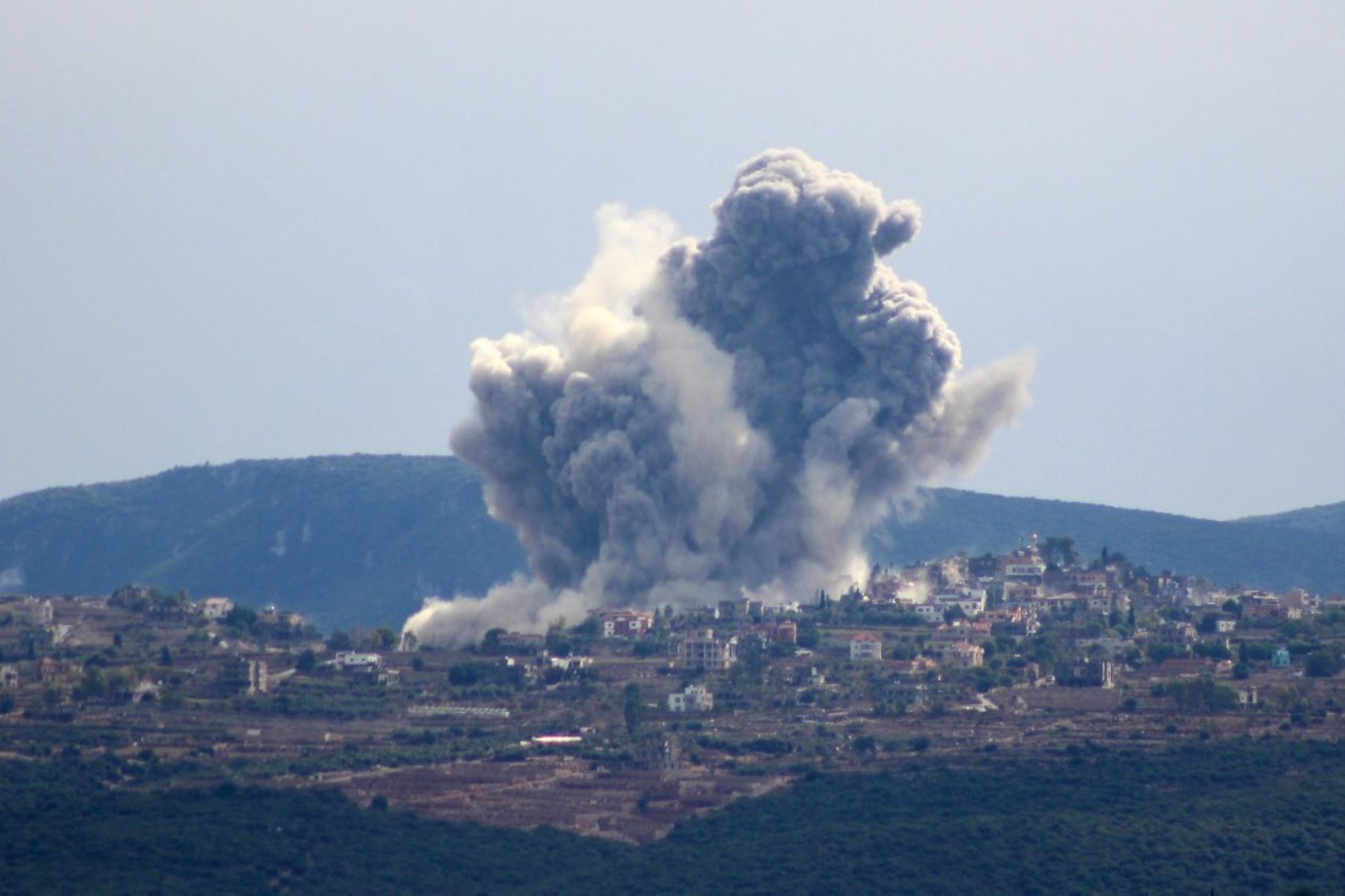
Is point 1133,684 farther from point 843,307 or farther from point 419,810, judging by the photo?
point 419,810

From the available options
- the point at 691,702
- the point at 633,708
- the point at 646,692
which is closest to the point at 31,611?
the point at 646,692

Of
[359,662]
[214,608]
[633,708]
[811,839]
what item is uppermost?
[214,608]

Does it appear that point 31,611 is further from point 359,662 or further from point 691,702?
point 691,702

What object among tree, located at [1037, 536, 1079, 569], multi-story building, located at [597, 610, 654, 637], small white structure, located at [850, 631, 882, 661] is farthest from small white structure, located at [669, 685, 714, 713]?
tree, located at [1037, 536, 1079, 569]

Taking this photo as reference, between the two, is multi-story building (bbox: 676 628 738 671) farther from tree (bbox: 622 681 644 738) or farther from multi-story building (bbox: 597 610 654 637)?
tree (bbox: 622 681 644 738)

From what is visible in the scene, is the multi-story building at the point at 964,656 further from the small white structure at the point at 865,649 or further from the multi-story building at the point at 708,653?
the multi-story building at the point at 708,653

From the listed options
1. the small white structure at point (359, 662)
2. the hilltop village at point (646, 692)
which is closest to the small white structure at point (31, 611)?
the hilltop village at point (646, 692)
